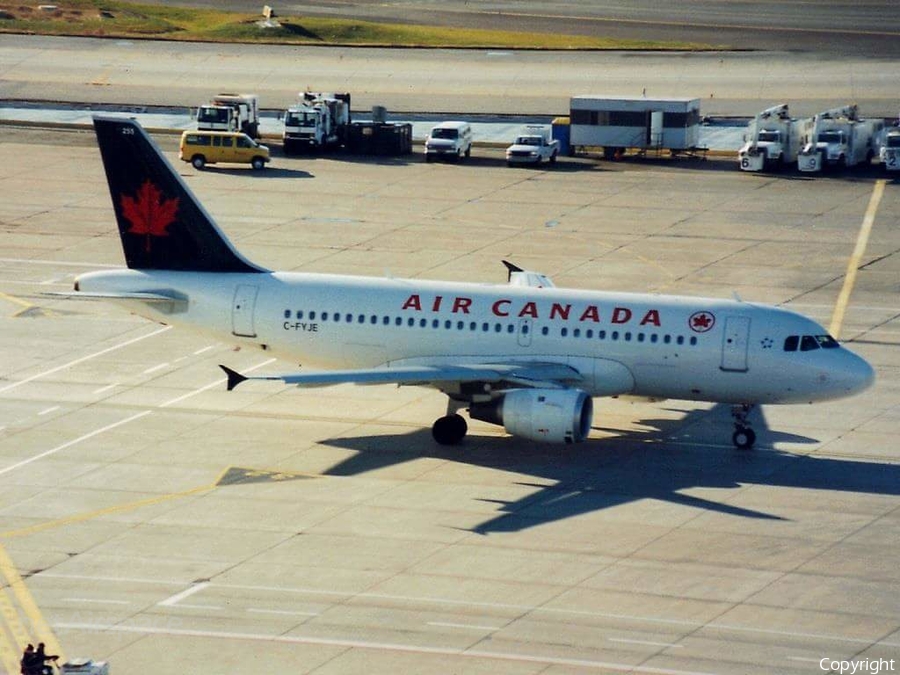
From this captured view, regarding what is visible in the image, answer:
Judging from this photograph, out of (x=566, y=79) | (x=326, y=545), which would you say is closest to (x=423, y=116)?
(x=566, y=79)

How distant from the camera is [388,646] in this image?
130 feet

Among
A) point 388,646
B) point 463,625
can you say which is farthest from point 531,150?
point 388,646

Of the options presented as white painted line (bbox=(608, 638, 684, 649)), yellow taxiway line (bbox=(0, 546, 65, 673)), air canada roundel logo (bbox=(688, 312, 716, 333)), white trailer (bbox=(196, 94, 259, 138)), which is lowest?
Answer: yellow taxiway line (bbox=(0, 546, 65, 673))

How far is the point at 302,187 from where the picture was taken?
3939 inches

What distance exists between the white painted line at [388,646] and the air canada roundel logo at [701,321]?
18640 mm

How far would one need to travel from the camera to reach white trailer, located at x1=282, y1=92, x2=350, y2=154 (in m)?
110

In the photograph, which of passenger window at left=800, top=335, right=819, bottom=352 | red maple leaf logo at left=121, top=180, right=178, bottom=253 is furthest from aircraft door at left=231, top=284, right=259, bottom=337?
passenger window at left=800, top=335, right=819, bottom=352

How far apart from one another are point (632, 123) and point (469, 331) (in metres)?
56.9

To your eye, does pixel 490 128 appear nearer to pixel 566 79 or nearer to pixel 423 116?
pixel 423 116

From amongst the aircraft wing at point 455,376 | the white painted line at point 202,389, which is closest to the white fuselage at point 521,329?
the aircraft wing at point 455,376

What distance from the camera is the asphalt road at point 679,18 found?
494 ft

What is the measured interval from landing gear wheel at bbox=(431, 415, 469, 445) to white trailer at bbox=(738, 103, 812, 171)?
177 ft

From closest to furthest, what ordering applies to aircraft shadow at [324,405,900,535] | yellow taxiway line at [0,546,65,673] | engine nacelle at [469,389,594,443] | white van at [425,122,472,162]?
1. yellow taxiway line at [0,546,65,673]
2. aircraft shadow at [324,405,900,535]
3. engine nacelle at [469,389,594,443]
4. white van at [425,122,472,162]

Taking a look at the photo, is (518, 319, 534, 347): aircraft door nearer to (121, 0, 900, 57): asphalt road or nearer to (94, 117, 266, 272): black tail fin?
(94, 117, 266, 272): black tail fin
